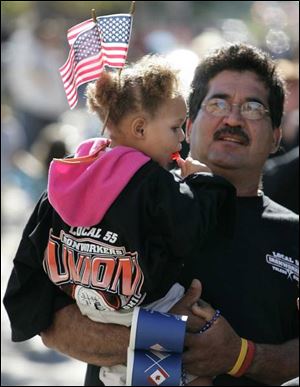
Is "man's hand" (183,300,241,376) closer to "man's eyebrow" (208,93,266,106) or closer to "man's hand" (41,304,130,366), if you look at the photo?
"man's hand" (41,304,130,366)

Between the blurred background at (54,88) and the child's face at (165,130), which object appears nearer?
the child's face at (165,130)

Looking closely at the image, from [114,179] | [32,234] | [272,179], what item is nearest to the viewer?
[114,179]

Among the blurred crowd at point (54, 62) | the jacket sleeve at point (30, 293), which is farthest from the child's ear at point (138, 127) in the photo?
the blurred crowd at point (54, 62)

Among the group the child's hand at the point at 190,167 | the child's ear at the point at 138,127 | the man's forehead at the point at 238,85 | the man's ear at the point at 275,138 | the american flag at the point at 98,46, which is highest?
the american flag at the point at 98,46

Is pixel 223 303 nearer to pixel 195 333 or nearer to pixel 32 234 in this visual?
pixel 195 333

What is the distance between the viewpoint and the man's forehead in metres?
3.66

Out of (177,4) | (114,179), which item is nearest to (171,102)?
(114,179)

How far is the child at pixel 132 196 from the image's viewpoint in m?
2.77

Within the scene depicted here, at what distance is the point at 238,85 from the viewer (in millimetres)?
3678

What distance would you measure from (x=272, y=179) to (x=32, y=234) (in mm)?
1841

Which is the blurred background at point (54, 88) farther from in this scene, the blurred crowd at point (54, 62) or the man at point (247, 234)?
the man at point (247, 234)

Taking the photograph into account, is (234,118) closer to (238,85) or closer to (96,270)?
(238,85)

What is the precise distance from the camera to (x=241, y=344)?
315 centimetres

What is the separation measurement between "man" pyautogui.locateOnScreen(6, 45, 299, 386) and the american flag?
834mm
